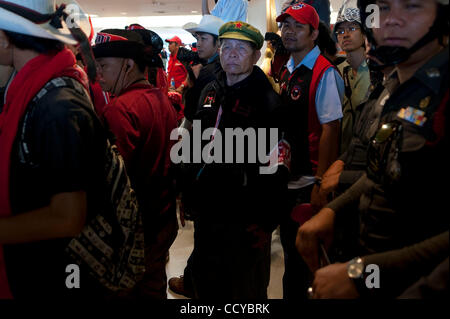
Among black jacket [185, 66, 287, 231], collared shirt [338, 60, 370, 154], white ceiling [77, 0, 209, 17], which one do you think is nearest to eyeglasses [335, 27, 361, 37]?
collared shirt [338, 60, 370, 154]

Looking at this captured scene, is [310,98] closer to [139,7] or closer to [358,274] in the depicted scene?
[358,274]

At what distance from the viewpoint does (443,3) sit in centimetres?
101

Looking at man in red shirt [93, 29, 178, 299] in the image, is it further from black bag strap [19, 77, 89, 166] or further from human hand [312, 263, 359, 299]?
human hand [312, 263, 359, 299]

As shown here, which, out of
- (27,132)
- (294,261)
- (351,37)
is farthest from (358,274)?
(351,37)

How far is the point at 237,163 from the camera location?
5.92 ft

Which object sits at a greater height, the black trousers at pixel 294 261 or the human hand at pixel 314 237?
the human hand at pixel 314 237

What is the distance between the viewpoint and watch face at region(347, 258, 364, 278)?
940 millimetres

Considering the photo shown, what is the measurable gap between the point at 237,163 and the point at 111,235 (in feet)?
2.39

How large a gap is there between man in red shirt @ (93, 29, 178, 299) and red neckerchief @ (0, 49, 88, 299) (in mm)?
558

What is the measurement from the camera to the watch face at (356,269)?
94cm

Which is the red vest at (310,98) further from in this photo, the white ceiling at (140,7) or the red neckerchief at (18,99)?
the white ceiling at (140,7)

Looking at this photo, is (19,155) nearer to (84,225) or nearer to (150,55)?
(84,225)

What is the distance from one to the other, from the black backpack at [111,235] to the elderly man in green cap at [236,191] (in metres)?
0.52

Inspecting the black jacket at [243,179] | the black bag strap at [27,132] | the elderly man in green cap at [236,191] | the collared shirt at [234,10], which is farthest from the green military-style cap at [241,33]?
the collared shirt at [234,10]
